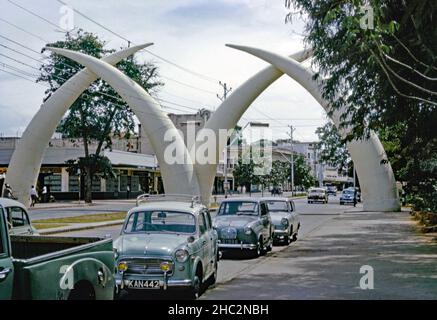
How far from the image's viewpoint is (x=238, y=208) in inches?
688

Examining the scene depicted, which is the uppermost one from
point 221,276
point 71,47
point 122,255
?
point 71,47

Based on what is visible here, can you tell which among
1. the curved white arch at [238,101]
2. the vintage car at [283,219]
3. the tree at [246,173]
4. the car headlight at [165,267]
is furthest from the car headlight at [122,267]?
the tree at [246,173]

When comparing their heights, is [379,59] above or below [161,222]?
above

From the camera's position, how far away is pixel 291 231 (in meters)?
20.9

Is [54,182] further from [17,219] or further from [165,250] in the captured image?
[165,250]

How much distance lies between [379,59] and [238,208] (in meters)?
7.17

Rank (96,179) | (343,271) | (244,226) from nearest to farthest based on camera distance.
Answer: (343,271) < (244,226) < (96,179)

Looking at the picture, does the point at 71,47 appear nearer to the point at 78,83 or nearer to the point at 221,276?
the point at 78,83

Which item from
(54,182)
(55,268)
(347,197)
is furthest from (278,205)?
(54,182)

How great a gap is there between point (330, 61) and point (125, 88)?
36.2 m

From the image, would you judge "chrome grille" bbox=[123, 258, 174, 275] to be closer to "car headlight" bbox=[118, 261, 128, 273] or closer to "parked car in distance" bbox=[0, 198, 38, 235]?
"car headlight" bbox=[118, 261, 128, 273]

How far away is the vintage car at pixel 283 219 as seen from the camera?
20109 millimetres
